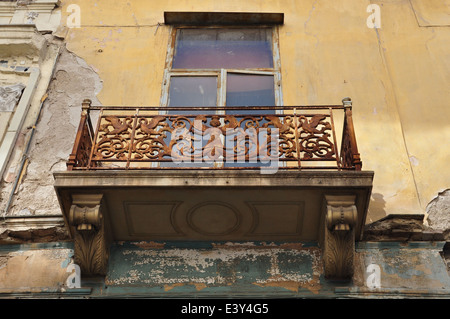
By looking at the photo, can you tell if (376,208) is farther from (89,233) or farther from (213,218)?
(89,233)

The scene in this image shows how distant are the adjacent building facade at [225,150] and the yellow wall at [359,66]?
2 cm

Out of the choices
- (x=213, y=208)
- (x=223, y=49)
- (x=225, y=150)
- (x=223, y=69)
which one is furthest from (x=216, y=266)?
(x=223, y=49)

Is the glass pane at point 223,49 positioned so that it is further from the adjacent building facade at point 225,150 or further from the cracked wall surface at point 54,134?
the cracked wall surface at point 54,134

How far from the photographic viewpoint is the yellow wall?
6.09m

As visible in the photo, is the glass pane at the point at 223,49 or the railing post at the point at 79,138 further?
the glass pane at the point at 223,49

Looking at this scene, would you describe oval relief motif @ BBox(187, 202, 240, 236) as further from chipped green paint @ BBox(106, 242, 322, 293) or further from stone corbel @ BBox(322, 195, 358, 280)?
stone corbel @ BBox(322, 195, 358, 280)

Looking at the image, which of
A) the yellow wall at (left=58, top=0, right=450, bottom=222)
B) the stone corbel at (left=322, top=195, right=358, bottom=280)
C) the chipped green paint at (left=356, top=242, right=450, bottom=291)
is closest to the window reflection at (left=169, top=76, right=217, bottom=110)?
the yellow wall at (left=58, top=0, right=450, bottom=222)

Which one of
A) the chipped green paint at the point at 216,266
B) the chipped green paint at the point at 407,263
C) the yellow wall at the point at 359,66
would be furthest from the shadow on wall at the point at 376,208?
the chipped green paint at the point at 216,266

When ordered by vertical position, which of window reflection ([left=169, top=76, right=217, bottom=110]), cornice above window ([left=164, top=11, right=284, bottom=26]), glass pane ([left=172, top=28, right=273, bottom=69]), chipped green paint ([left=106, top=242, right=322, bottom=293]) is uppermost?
cornice above window ([left=164, top=11, right=284, bottom=26])

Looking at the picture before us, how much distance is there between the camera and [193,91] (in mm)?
6867

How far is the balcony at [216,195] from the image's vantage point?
16.3 feet

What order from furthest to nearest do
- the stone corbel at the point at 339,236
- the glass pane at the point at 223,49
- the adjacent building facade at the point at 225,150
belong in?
the glass pane at the point at 223,49 < the adjacent building facade at the point at 225,150 < the stone corbel at the point at 339,236
